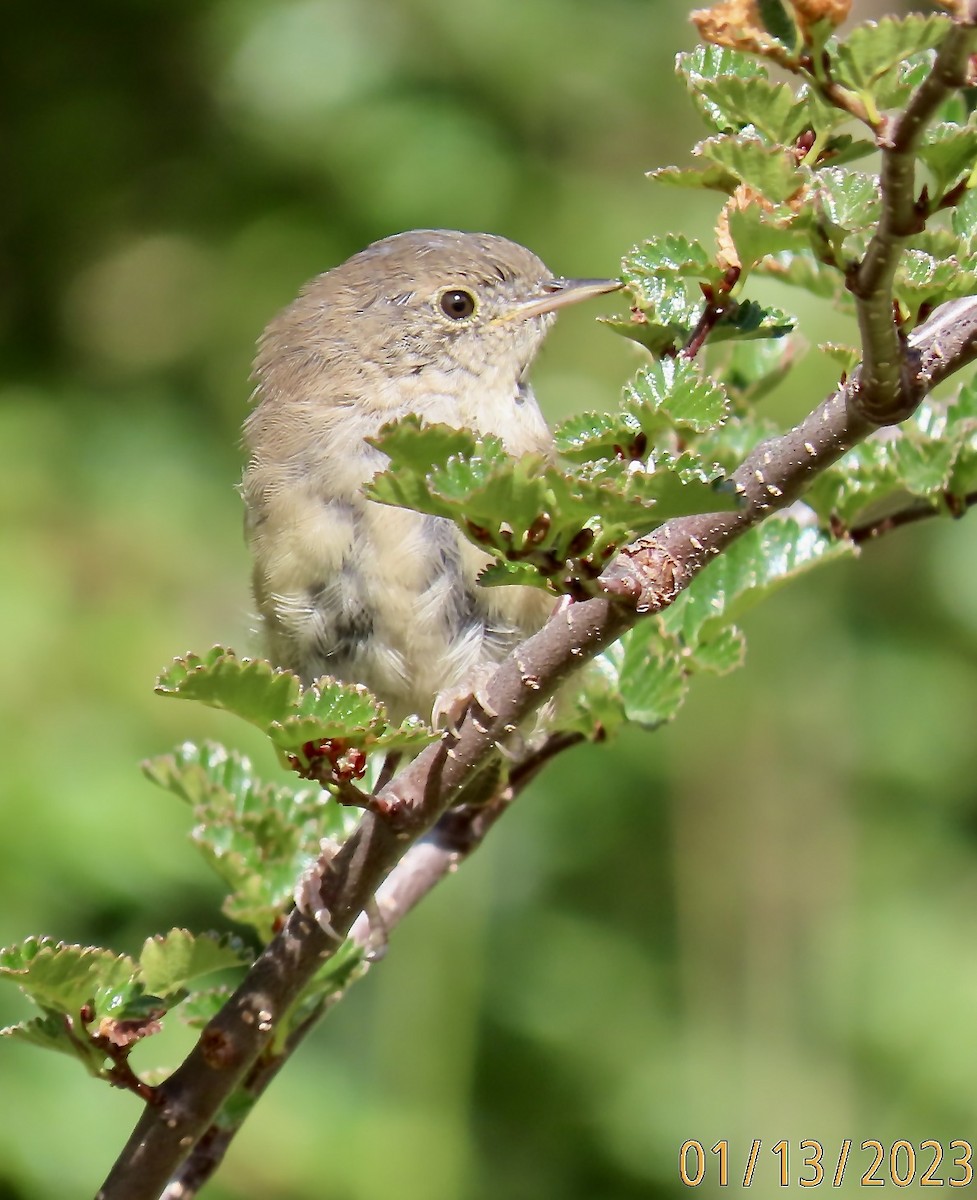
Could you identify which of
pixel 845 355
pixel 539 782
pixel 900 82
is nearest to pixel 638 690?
pixel 845 355

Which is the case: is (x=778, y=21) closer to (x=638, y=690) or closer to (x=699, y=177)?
(x=699, y=177)

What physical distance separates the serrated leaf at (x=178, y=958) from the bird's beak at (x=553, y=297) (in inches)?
66.5

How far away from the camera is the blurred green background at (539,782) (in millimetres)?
3732

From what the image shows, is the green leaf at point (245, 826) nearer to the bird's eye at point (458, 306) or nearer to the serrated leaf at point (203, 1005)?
the serrated leaf at point (203, 1005)

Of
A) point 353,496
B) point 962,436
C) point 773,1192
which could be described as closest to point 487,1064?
point 773,1192

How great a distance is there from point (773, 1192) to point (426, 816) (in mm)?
2737

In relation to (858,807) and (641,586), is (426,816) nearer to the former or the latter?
(641,586)

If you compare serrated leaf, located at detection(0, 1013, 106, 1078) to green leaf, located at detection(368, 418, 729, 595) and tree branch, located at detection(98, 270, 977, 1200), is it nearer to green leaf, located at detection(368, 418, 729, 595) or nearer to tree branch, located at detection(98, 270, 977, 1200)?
tree branch, located at detection(98, 270, 977, 1200)

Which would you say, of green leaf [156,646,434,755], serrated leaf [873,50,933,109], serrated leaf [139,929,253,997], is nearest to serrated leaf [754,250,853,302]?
serrated leaf [873,50,933,109]

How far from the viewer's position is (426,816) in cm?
155

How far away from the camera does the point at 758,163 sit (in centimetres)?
128

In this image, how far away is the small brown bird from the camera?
2627mm
